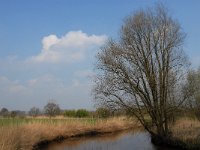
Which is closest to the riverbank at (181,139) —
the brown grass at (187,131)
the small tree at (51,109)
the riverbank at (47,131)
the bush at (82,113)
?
the brown grass at (187,131)

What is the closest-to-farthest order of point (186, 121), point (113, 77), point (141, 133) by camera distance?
point (113, 77) < point (186, 121) < point (141, 133)

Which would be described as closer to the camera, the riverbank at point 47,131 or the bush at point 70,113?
the riverbank at point 47,131

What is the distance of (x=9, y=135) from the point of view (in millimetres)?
22109

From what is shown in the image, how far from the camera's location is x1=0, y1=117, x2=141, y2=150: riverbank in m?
22.3

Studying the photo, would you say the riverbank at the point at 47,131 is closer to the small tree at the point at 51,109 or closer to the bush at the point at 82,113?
the bush at the point at 82,113

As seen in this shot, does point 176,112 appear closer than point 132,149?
No

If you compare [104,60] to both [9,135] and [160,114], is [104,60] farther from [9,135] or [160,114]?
[9,135]

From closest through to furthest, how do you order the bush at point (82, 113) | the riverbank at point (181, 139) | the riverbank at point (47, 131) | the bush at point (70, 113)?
the riverbank at point (47, 131)
the riverbank at point (181, 139)
the bush at point (82, 113)
the bush at point (70, 113)

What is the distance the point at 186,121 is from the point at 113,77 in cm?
917

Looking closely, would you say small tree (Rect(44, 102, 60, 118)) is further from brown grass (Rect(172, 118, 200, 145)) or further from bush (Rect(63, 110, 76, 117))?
brown grass (Rect(172, 118, 200, 145))

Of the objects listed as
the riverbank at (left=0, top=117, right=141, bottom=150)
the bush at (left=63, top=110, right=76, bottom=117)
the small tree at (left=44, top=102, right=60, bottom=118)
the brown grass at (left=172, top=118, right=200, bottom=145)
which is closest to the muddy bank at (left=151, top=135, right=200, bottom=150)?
the brown grass at (left=172, top=118, right=200, bottom=145)

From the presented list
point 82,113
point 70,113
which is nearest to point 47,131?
point 82,113

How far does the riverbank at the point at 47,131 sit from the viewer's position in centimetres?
2235

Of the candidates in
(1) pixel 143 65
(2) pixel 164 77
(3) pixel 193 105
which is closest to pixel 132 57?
(1) pixel 143 65
